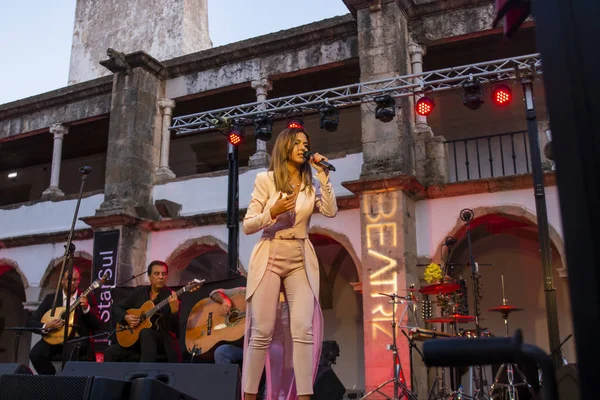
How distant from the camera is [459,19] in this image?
Result: 10.8m

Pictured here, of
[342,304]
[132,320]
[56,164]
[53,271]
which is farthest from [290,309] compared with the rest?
[56,164]

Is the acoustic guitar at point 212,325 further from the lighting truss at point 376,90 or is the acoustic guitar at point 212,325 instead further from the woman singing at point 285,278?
the lighting truss at point 376,90

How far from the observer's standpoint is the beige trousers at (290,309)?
3318 mm

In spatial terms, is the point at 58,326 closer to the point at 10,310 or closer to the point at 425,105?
the point at 425,105

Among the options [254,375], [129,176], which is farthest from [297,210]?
[129,176]

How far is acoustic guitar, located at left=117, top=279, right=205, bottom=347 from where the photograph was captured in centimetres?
641

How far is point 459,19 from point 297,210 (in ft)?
27.3

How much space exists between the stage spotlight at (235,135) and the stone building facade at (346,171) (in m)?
1.81

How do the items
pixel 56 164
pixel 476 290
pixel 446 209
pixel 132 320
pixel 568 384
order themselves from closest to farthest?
pixel 568 384, pixel 132 320, pixel 476 290, pixel 446 209, pixel 56 164

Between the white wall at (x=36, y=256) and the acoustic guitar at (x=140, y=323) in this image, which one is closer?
→ the acoustic guitar at (x=140, y=323)

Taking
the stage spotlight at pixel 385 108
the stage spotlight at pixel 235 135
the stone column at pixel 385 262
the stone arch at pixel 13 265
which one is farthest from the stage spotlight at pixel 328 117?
the stone arch at pixel 13 265

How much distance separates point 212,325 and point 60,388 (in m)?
4.14

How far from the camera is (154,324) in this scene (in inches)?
254

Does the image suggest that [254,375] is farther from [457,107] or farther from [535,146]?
[457,107]
